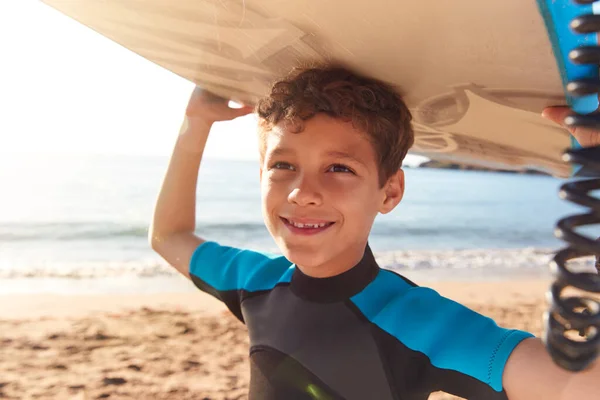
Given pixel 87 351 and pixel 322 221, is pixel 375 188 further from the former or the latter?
pixel 87 351

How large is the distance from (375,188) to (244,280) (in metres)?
0.67

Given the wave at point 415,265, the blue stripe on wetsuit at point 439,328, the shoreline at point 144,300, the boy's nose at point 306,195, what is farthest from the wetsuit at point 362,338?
the wave at point 415,265

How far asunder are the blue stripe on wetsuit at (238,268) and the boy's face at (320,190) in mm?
333

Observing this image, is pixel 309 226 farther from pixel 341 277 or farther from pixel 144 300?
pixel 144 300

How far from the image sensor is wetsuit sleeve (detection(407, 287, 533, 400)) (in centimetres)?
123

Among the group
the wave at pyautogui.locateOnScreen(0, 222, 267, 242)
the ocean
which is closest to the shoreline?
the ocean

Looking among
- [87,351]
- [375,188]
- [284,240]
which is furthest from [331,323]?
[87,351]

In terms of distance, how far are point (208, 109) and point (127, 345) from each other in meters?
4.26

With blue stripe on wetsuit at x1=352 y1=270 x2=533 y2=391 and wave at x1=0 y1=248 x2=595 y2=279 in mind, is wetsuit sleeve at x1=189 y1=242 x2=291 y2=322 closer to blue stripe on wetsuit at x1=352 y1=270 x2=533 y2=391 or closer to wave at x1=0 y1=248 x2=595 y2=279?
blue stripe on wetsuit at x1=352 y1=270 x2=533 y2=391

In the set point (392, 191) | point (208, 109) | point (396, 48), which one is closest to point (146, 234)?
point (208, 109)

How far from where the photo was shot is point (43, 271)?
10453 millimetres

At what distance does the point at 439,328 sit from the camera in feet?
4.63

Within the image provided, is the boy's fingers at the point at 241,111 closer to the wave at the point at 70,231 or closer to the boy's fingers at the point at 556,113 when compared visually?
the boy's fingers at the point at 556,113

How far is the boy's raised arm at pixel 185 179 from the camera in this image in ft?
7.52
